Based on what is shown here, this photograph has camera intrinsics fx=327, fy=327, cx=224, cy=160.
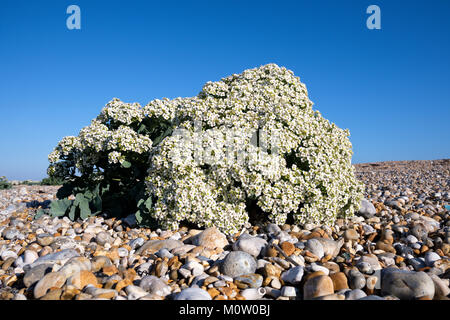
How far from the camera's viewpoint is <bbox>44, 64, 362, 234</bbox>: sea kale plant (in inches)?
235

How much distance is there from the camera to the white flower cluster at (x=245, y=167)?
5902 millimetres

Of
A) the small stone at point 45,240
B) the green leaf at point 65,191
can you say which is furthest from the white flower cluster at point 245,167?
the green leaf at point 65,191

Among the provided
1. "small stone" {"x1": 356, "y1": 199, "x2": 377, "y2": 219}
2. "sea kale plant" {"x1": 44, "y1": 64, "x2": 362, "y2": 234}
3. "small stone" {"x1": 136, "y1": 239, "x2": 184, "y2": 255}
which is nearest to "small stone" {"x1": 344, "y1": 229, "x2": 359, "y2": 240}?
"sea kale plant" {"x1": 44, "y1": 64, "x2": 362, "y2": 234}

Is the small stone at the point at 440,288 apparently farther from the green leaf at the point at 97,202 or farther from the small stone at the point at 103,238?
the green leaf at the point at 97,202

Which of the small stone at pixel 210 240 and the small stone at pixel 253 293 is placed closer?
the small stone at pixel 253 293

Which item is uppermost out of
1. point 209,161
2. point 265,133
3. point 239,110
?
point 239,110

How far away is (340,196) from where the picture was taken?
659 centimetres

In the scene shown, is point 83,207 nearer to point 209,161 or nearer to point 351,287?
point 209,161

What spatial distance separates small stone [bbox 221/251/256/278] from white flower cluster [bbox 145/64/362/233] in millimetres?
1620

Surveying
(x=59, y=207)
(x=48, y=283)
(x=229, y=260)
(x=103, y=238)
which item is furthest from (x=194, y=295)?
(x=59, y=207)

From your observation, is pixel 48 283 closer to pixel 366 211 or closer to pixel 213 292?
pixel 213 292

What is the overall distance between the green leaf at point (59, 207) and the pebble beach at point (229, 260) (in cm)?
15

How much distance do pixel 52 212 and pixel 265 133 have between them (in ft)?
16.6
